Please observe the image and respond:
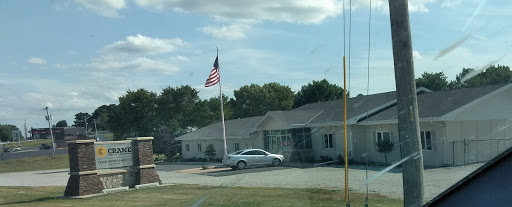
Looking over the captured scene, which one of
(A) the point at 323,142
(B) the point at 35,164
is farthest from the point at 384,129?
(B) the point at 35,164

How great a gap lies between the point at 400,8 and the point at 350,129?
23.2 metres

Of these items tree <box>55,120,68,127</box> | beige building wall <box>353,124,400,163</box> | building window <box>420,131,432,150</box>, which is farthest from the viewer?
tree <box>55,120,68,127</box>

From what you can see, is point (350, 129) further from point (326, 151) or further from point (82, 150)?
point (82, 150)

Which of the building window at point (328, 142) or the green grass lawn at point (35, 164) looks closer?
the building window at point (328, 142)

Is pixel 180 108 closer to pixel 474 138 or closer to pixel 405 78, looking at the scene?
pixel 474 138

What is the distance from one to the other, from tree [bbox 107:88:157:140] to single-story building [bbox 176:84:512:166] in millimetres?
6758

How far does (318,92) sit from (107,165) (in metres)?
41.8

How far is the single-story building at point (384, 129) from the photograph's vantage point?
20.2m

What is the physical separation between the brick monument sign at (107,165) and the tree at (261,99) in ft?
132

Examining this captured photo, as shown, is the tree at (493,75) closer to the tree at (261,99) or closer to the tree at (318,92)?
the tree at (318,92)

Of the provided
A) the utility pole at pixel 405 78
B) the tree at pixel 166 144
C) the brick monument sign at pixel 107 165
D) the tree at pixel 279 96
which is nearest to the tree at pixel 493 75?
the utility pole at pixel 405 78

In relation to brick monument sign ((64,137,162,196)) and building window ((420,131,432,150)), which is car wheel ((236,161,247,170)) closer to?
brick monument sign ((64,137,162,196))

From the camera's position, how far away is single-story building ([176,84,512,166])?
66.1 ft

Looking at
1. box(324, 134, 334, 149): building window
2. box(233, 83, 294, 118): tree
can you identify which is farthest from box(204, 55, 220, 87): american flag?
box(233, 83, 294, 118): tree
